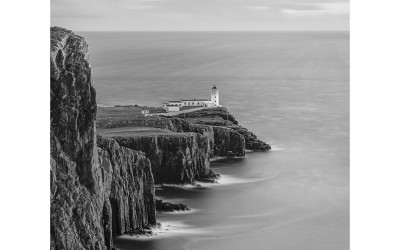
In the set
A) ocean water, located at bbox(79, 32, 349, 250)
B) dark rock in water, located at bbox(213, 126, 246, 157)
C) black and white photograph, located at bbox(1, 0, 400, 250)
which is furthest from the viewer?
dark rock in water, located at bbox(213, 126, 246, 157)

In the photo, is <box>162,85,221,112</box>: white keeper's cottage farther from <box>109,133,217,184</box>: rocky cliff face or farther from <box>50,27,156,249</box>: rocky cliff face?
<box>50,27,156,249</box>: rocky cliff face

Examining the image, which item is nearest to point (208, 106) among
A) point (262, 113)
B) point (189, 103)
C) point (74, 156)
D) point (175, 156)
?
point (189, 103)

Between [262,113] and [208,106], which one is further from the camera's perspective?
[208,106]

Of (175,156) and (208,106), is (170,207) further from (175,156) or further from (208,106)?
(208,106)

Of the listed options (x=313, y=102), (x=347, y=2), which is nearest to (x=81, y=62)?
(x=347, y=2)

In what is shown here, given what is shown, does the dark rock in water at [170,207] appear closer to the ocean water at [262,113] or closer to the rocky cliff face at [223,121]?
the ocean water at [262,113]

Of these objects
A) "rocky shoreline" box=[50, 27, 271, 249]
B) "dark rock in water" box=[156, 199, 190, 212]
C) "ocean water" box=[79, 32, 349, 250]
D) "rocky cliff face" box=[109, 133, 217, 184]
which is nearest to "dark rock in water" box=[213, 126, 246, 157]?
"rocky shoreline" box=[50, 27, 271, 249]
